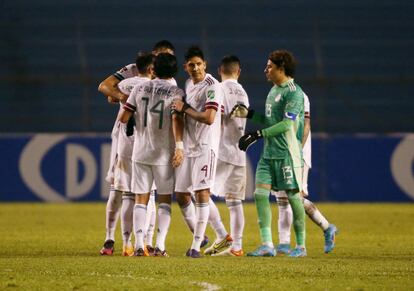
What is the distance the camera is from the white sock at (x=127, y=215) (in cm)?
1052

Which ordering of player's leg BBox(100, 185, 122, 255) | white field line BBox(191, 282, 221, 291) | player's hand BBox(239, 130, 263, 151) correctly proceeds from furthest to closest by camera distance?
player's leg BBox(100, 185, 122, 255) → player's hand BBox(239, 130, 263, 151) → white field line BBox(191, 282, 221, 291)

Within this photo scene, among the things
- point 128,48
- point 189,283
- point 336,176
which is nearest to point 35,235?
point 189,283

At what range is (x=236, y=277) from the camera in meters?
8.27

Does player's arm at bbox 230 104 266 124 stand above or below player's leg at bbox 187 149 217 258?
above

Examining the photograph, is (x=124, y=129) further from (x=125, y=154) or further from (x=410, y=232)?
(x=410, y=232)

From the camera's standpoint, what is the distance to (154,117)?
1005 centimetres

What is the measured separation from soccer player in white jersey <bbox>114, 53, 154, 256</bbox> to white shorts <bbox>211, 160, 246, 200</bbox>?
93 centimetres

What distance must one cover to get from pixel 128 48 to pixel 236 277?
50.2 feet

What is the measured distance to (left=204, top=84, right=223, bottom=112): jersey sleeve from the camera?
9875 mm

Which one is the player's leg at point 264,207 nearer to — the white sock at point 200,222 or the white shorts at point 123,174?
the white sock at point 200,222

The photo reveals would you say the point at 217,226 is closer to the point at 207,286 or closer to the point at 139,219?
the point at 139,219

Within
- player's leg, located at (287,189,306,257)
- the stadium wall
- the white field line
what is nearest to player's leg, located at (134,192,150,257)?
player's leg, located at (287,189,306,257)

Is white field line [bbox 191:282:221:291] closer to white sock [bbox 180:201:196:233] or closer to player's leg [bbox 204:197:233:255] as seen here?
white sock [bbox 180:201:196:233]

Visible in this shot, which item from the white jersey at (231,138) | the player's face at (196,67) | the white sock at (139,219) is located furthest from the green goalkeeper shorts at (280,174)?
the white sock at (139,219)
